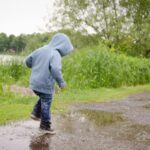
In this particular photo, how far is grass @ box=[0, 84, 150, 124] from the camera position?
34.7 ft

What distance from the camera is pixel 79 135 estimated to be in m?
8.64

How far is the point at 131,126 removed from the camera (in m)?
9.95

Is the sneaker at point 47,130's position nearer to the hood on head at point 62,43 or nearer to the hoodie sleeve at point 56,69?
the hoodie sleeve at point 56,69

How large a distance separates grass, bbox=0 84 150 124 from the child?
130cm

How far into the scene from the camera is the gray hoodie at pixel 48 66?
8.27m

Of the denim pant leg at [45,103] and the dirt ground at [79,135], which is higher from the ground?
the denim pant leg at [45,103]

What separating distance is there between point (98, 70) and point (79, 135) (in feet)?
37.1

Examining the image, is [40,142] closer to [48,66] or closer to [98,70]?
[48,66]

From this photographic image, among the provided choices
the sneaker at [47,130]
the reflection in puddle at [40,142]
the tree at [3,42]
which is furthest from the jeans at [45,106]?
the tree at [3,42]

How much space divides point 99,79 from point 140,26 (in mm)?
12979

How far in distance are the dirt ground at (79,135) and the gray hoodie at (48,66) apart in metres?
0.86

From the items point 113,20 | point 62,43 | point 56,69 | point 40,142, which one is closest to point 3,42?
point 113,20

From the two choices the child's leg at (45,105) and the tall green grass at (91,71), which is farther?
the tall green grass at (91,71)

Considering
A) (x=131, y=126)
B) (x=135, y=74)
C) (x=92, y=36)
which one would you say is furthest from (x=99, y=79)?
(x=92, y=36)
